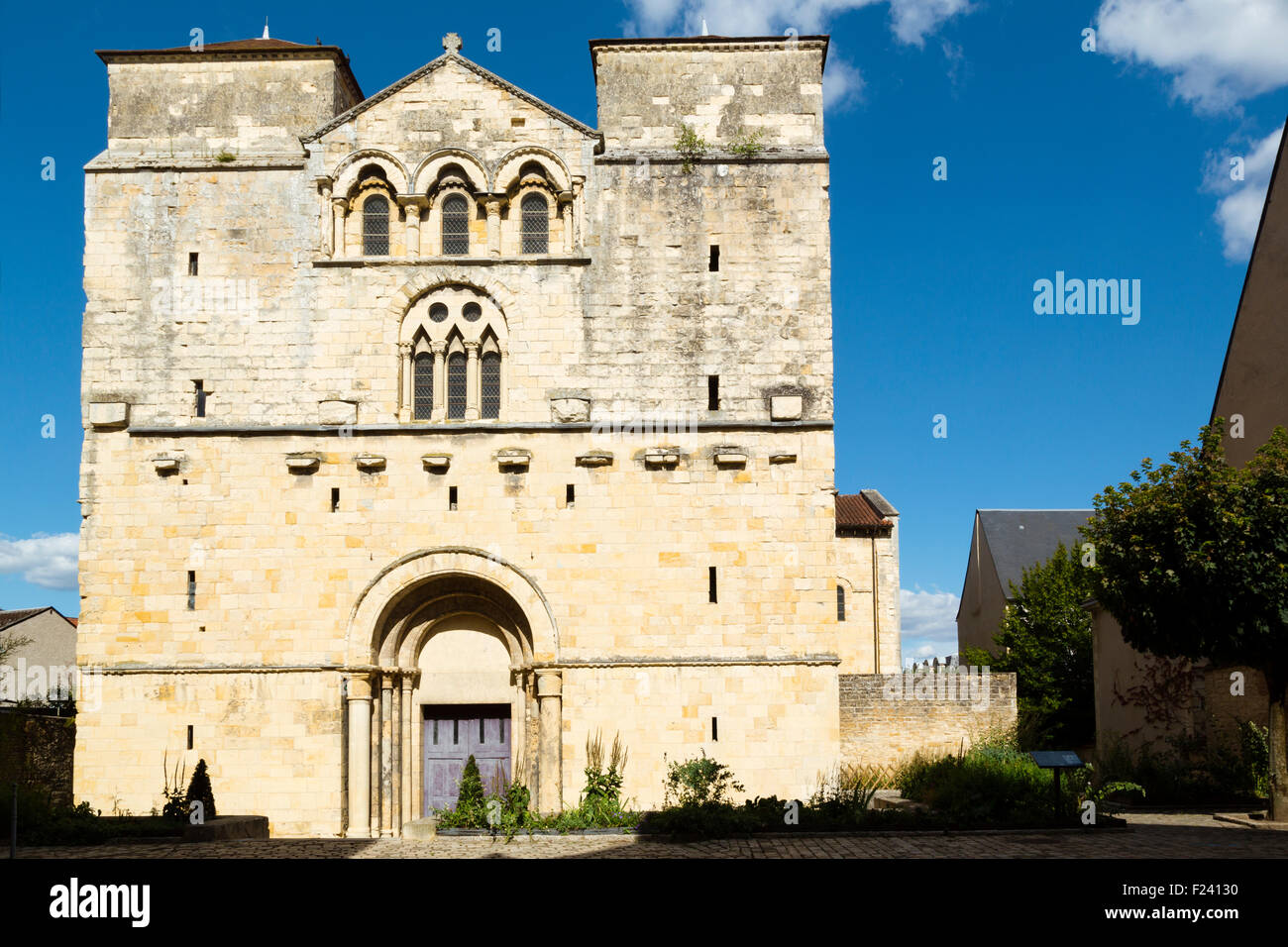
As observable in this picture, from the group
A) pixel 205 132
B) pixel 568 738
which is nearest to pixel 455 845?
pixel 568 738

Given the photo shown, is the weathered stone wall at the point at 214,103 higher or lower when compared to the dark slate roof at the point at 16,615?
higher

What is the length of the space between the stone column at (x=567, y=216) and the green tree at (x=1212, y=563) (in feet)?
31.3

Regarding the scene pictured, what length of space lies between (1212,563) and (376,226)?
1391 centimetres

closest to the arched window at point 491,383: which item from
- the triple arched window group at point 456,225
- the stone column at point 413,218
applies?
the triple arched window group at point 456,225

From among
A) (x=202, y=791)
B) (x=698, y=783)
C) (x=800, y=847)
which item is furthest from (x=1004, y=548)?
(x=202, y=791)

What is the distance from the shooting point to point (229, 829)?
16.0 metres

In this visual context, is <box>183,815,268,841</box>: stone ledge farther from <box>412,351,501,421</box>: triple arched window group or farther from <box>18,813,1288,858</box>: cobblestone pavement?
<box>412,351,501,421</box>: triple arched window group

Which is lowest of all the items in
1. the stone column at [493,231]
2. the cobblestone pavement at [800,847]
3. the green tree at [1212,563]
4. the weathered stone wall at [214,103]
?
the cobblestone pavement at [800,847]

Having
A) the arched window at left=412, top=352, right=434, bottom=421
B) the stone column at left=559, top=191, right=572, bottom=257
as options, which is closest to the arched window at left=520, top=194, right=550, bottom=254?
the stone column at left=559, top=191, right=572, bottom=257

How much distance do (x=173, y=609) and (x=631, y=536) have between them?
7.36 m

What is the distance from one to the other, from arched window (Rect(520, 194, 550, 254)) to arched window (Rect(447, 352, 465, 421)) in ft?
7.12
